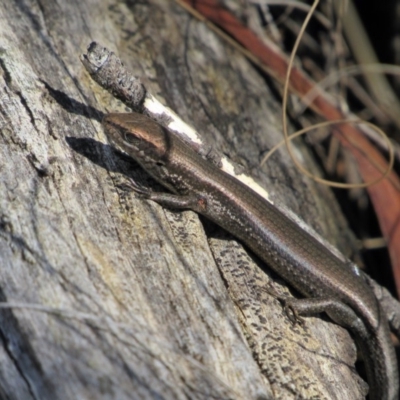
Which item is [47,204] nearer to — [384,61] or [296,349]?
[296,349]

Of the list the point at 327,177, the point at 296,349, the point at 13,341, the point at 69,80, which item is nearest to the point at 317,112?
the point at 327,177

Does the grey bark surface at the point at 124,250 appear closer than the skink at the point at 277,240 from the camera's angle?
Yes

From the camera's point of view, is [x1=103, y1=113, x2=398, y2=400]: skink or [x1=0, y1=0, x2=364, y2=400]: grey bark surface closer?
[x1=0, y1=0, x2=364, y2=400]: grey bark surface

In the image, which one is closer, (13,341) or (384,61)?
(13,341)

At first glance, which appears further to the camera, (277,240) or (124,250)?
(277,240)

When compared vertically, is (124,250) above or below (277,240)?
below
